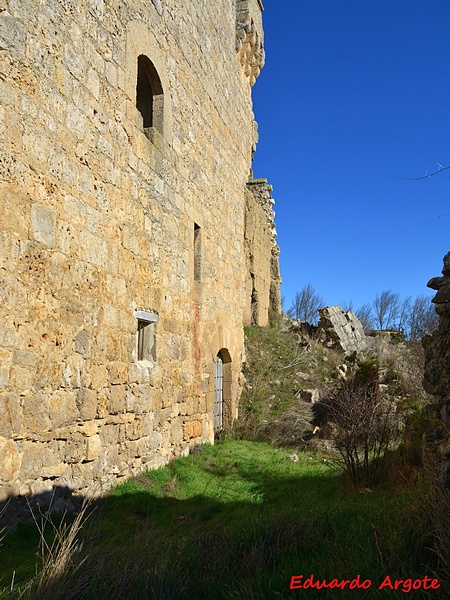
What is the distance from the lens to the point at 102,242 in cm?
504

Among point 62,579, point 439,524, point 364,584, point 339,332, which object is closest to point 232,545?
point 364,584

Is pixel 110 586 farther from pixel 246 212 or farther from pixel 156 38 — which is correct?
pixel 246 212

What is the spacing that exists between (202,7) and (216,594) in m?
8.66

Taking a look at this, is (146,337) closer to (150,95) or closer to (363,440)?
(363,440)

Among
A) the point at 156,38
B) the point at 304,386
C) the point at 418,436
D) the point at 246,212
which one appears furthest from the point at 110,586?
the point at 246,212

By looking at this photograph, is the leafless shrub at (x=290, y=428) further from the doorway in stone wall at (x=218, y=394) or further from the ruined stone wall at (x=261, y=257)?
the ruined stone wall at (x=261, y=257)

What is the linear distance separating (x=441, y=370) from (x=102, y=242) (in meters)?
3.32

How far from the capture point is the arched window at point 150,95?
6488mm

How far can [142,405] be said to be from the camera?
5844mm

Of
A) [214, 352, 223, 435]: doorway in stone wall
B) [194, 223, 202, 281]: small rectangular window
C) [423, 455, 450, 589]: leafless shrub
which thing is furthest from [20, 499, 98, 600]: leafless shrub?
[214, 352, 223, 435]: doorway in stone wall

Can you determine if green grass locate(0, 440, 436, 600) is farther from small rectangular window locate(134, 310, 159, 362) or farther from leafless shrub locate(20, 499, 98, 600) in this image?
small rectangular window locate(134, 310, 159, 362)

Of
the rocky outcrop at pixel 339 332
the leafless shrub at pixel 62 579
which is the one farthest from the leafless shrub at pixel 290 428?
the leafless shrub at pixel 62 579

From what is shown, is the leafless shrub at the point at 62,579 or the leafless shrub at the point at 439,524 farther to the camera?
the leafless shrub at the point at 439,524

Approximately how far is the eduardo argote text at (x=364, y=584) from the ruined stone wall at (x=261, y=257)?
1002 centimetres
